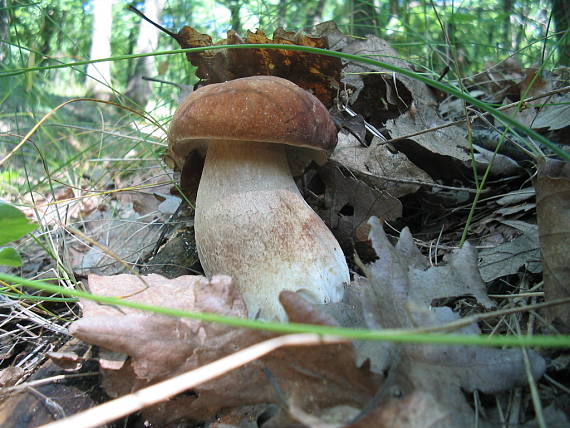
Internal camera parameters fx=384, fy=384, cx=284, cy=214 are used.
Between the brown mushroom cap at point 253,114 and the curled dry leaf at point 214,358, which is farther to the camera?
the brown mushroom cap at point 253,114

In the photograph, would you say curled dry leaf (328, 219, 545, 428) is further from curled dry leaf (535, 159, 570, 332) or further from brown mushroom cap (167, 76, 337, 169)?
brown mushroom cap (167, 76, 337, 169)

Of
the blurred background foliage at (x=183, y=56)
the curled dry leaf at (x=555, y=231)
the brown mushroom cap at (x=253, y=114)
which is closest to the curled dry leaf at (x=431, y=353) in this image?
the curled dry leaf at (x=555, y=231)

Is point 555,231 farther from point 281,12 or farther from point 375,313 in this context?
point 281,12

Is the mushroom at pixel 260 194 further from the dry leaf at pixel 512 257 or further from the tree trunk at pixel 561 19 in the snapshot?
the tree trunk at pixel 561 19

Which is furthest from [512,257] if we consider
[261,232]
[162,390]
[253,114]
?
[162,390]

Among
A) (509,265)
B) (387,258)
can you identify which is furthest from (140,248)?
(509,265)
